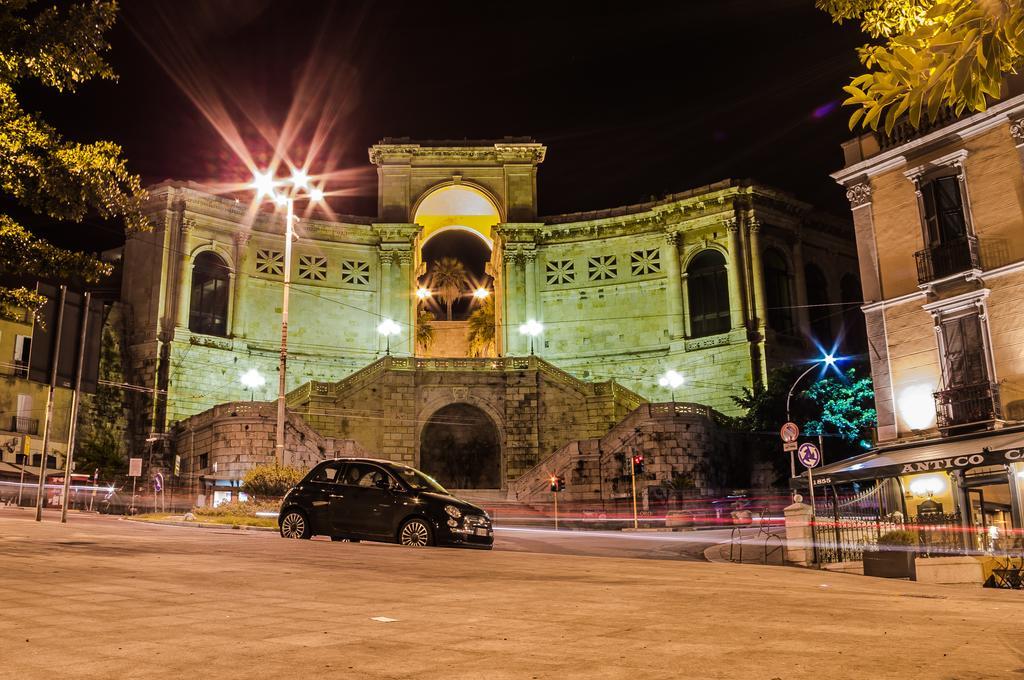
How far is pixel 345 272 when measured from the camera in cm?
5459

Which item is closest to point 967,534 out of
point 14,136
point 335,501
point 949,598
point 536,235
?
point 949,598

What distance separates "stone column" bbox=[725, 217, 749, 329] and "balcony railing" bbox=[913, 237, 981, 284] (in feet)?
83.7

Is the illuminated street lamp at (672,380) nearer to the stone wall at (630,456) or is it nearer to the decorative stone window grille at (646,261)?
the decorative stone window grille at (646,261)

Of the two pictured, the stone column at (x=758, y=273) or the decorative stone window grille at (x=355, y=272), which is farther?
the decorative stone window grille at (x=355, y=272)

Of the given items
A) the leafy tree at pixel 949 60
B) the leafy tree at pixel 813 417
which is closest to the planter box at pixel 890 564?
the leafy tree at pixel 949 60

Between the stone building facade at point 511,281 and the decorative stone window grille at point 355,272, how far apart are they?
0.09m

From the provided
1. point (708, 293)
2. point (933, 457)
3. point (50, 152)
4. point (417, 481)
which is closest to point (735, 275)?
point (708, 293)

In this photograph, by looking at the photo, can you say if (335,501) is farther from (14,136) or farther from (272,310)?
(272,310)

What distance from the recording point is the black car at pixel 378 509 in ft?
49.6

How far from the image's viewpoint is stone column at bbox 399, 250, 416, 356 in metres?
53.0

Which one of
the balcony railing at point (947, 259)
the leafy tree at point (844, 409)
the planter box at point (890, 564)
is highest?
the balcony railing at point (947, 259)

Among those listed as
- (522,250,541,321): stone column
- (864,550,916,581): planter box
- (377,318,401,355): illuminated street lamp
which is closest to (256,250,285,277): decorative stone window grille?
(377,318,401,355): illuminated street lamp

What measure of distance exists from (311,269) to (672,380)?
911 inches

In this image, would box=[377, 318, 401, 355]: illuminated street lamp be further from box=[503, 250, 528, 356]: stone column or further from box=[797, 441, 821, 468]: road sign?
box=[797, 441, 821, 468]: road sign
